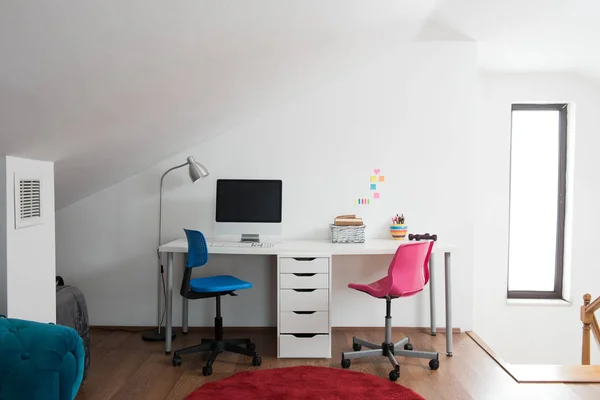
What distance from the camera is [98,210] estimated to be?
15.0ft

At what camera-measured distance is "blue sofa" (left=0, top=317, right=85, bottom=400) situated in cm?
172

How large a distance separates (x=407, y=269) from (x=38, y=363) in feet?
7.98

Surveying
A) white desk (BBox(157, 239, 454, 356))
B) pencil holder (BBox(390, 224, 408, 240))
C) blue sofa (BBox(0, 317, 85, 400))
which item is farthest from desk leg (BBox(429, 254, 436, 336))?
blue sofa (BBox(0, 317, 85, 400))

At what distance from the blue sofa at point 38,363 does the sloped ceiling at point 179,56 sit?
0.74 metres

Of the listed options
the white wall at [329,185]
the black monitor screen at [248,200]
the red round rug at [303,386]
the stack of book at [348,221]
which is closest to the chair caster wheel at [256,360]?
the red round rug at [303,386]

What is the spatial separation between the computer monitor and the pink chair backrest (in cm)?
100

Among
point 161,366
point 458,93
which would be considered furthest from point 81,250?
point 458,93

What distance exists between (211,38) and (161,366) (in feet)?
7.36

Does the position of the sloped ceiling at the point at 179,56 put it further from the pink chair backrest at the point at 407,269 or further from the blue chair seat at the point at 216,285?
the pink chair backrest at the point at 407,269

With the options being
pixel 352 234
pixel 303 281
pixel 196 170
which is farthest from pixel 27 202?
pixel 352 234

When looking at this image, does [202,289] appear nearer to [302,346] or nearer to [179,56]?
[302,346]

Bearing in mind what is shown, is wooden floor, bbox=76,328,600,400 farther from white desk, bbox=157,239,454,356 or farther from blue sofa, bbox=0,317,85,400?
blue sofa, bbox=0,317,85,400

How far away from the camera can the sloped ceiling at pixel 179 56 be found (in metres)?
1.70

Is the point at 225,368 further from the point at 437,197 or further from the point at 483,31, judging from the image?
the point at 483,31
